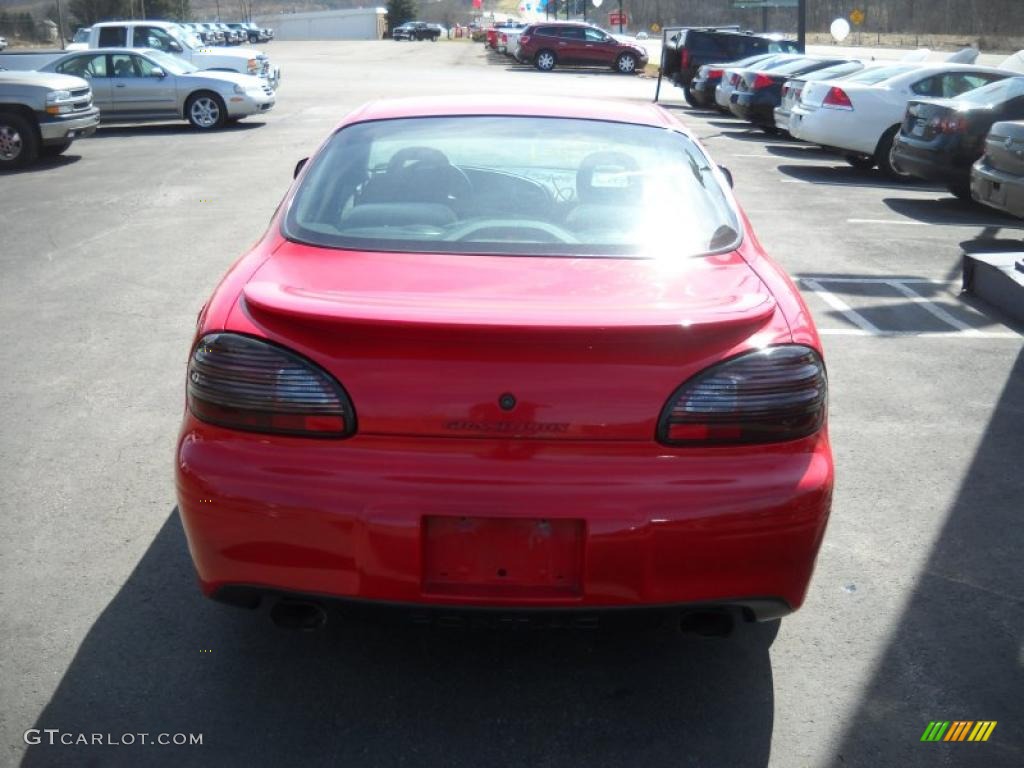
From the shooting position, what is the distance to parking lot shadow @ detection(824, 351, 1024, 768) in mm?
3004

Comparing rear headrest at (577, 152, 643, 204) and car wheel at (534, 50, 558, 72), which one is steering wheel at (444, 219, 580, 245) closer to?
rear headrest at (577, 152, 643, 204)

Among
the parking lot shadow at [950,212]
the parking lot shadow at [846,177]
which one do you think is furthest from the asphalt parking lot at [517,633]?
the parking lot shadow at [846,177]

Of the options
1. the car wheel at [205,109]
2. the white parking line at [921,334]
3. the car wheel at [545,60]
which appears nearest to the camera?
the white parking line at [921,334]

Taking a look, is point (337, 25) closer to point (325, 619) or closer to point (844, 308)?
point (844, 308)

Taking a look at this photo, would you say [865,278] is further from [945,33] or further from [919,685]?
[945,33]

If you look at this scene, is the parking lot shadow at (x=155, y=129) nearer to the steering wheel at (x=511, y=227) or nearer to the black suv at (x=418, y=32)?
the steering wheel at (x=511, y=227)

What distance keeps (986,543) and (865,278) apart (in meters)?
5.00

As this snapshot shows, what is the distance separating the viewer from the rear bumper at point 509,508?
275 centimetres

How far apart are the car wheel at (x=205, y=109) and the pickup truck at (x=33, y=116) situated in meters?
4.47

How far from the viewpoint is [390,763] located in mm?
2887

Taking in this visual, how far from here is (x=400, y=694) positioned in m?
3.20

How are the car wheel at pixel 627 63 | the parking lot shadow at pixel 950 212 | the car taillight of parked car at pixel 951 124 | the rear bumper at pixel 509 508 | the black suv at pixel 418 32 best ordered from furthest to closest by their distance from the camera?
1. the black suv at pixel 418 32
2. the car wheel at pixel 627 63
3. the car taillight of parked car at pixel 951 124
4. the parking lot shadow at pixel 950 212
5. the rear bumper at pixel 509 508

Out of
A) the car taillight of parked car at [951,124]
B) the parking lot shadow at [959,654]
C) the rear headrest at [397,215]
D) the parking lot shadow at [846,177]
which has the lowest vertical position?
the parking lot shadow at [846,177]

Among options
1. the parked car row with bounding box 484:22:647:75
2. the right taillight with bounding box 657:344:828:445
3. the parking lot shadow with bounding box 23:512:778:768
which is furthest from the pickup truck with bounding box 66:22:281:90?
the right taillight with bounding box 657:344:828:445
